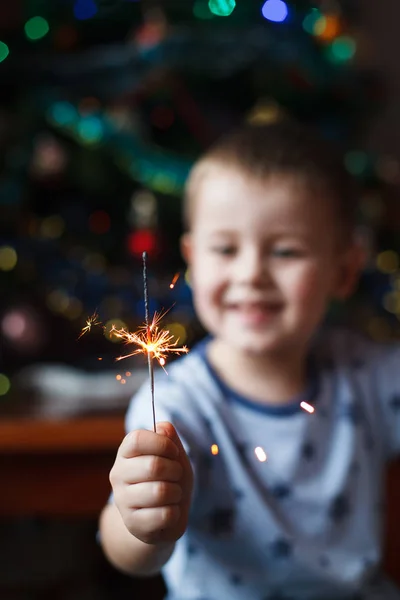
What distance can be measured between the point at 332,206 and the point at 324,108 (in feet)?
2.61

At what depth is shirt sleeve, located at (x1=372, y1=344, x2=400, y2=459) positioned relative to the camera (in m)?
0.66

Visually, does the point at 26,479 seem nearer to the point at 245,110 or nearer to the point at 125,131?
the point at 125,131

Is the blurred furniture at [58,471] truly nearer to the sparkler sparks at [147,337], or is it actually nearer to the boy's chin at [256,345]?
the boy's chin at [256,345]

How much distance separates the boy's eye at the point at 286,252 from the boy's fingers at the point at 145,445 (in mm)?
221

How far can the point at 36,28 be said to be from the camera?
112 centimetres

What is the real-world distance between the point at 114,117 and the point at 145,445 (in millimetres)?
868

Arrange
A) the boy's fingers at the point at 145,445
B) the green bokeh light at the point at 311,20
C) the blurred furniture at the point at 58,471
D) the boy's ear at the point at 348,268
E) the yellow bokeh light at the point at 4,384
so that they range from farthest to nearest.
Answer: the green bokeh light at the point at 311,20, the yellow bokeh light at the point at 4,384, the blurred furniture at the point at 58,471, the boy's ear at the point at 348,268, the boy's fingers at the point at 145,445

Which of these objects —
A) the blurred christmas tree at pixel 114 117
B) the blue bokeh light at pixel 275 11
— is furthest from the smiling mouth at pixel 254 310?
the blue bokeh light at pixel 275 11

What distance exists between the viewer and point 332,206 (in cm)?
56

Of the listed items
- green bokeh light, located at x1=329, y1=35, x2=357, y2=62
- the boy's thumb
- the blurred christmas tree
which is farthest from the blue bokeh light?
the boy's thumb

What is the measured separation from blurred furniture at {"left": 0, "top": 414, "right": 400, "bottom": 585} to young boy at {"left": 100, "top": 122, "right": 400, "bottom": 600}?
0.72 ft

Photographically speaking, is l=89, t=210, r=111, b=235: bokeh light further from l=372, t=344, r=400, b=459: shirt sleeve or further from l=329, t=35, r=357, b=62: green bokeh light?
l=372, t=344, r=400, b=459: shirt sleeve

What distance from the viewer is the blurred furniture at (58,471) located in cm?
79

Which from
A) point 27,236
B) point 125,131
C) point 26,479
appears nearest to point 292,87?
point 125,131
